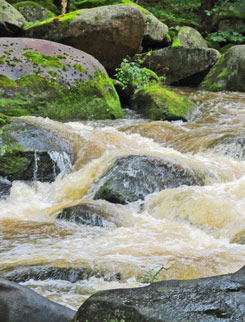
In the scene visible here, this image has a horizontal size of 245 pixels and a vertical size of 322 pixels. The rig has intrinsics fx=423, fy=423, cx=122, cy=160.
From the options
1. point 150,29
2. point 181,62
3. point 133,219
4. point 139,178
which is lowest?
point 133,219

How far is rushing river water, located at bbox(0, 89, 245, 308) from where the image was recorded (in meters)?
3.43

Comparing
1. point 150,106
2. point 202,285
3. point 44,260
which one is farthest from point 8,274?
point 150,106

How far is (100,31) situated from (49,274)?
29.5ft

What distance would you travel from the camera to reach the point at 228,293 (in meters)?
1.79

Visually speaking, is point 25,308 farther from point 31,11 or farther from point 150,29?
point 150,29

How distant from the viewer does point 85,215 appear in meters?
4.91

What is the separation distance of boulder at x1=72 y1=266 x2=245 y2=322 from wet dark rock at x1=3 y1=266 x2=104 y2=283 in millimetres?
1437

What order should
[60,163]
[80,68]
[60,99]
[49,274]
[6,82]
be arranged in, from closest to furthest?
[49,274] < [60,163] < [6,82] < [60,99] < [80,68]

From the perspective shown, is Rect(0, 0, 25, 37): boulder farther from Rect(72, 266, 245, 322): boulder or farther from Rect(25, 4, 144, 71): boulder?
Rect(72, 266, 245, 322): boulder

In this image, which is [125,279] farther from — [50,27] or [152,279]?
[50,27]

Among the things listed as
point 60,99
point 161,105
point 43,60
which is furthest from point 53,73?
point 161,105

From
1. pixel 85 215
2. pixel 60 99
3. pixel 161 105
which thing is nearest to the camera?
pixel 85 215

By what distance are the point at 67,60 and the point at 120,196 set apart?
4.88 meters

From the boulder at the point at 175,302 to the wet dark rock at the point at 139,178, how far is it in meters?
3.68
